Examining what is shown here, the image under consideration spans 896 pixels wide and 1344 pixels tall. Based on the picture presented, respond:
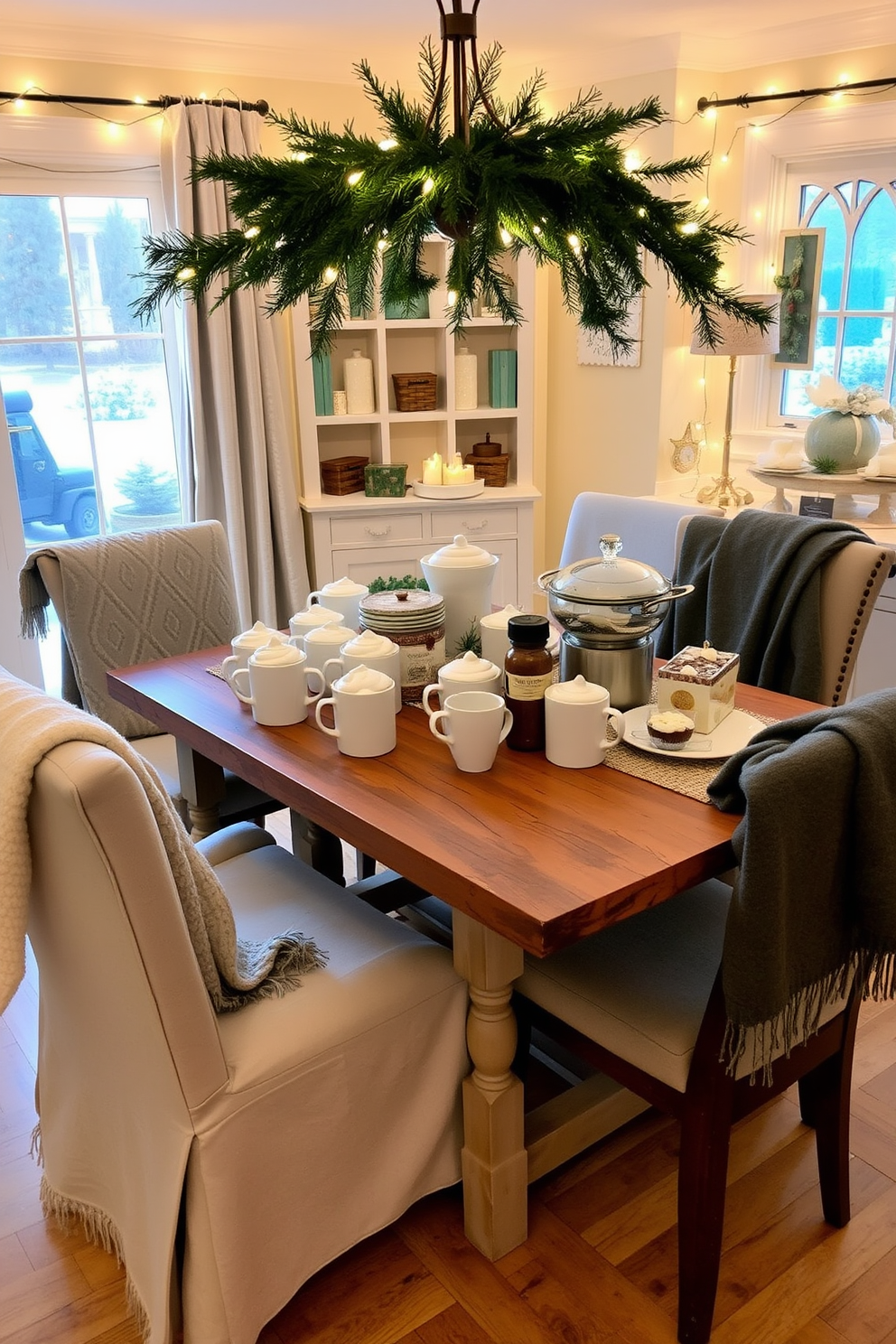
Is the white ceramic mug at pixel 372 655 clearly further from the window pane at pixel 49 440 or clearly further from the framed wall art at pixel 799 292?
the framed wall art at pixel 799 292

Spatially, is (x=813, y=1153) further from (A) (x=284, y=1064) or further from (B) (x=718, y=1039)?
(A) (x=284, y=1064)

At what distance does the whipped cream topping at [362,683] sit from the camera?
1.74m

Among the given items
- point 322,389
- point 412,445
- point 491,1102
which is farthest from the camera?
point 412,445

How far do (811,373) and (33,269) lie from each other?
2881mm

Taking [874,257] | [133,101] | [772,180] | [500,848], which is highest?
[133,101]

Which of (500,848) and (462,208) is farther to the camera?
(500,848)

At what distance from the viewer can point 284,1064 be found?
148 cm

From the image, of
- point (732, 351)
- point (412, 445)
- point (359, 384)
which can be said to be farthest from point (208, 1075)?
point (412, 445)

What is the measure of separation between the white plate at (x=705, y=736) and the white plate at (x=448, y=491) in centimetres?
247

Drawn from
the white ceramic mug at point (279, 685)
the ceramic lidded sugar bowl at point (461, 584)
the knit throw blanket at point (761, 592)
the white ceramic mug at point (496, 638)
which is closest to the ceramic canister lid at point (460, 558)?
the ceramic lidded sugar bowl at point (461, 584)

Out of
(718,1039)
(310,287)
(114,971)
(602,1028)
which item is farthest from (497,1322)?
(310,287)

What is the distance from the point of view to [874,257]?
3.79m

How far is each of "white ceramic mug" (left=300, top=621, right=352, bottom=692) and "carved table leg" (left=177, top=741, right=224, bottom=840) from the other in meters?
0.43

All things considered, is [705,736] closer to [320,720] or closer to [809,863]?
[809,863]
